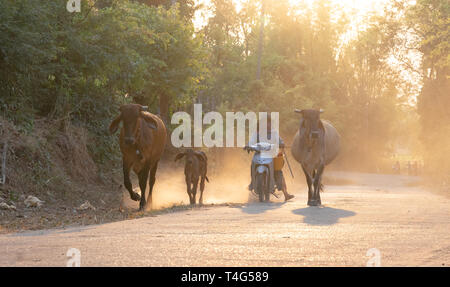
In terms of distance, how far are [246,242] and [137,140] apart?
7057 mm

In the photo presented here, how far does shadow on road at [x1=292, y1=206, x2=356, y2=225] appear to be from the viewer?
10.9m

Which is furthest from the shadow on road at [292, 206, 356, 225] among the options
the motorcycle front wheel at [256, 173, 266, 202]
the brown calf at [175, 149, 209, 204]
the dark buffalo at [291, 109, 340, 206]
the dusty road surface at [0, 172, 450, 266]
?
the brown calf at [175, 149, 209, 204]

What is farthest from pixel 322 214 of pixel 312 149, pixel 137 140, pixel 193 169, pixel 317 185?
pixel 193 169

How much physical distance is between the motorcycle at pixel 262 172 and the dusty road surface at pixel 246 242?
5.62 m

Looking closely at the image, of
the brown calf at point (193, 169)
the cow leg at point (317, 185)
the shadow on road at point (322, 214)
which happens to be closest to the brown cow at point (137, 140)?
the brown calf at point (193, 169)

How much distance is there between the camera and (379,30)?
126ft

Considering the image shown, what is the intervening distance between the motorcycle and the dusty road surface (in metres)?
5.62

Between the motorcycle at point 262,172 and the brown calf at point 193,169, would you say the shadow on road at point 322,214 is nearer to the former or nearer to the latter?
the motorcycle at point 262,172

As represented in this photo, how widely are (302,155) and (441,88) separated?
1347 inches

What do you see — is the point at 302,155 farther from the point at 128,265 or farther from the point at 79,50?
the point at 128,265

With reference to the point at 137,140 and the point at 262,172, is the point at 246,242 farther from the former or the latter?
the point at 262,172

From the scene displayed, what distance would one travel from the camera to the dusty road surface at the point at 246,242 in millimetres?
6555

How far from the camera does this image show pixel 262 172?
1719 centimetres

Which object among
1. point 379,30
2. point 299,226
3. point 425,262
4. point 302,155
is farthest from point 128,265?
point 379,30
